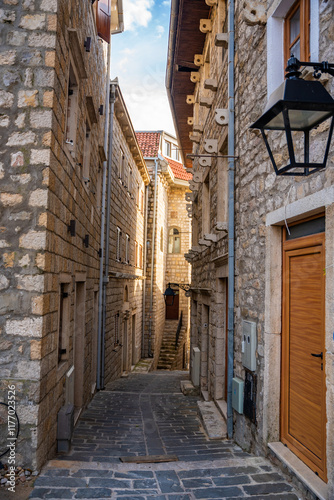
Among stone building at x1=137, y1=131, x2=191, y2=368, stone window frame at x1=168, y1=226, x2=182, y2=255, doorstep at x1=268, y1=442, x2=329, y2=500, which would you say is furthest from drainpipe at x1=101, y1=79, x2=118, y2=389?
stone window frame at x1=168, y1=226, x2=182, y2=255

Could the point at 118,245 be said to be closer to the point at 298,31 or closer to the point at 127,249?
the point at 127,249

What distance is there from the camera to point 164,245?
890 inches

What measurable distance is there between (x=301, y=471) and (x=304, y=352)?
927 mm

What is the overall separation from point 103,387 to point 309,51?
7995 millimetres

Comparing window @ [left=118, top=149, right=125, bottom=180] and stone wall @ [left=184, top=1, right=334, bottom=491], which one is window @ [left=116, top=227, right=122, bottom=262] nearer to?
window @ [left=118, top=149, right=125, bottom=180]

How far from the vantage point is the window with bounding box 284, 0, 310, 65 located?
3.74 metres

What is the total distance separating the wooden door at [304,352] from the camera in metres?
3.43

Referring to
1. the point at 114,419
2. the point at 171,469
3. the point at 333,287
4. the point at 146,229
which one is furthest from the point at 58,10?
the point at 146,229

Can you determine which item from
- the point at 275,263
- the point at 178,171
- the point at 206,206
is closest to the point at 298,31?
the point at 275,263

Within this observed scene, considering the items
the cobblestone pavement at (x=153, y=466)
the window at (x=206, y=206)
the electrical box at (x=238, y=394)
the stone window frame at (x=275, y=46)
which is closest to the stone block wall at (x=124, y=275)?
the window at (x=206, y=206)

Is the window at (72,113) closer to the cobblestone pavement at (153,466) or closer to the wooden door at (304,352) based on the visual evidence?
the wooden door at (304,352)

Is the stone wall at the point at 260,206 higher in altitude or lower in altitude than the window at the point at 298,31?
lower

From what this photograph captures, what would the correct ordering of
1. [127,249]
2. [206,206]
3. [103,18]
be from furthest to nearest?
[127,249] < [206,206] < [103,18]

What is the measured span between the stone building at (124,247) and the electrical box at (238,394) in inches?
216
